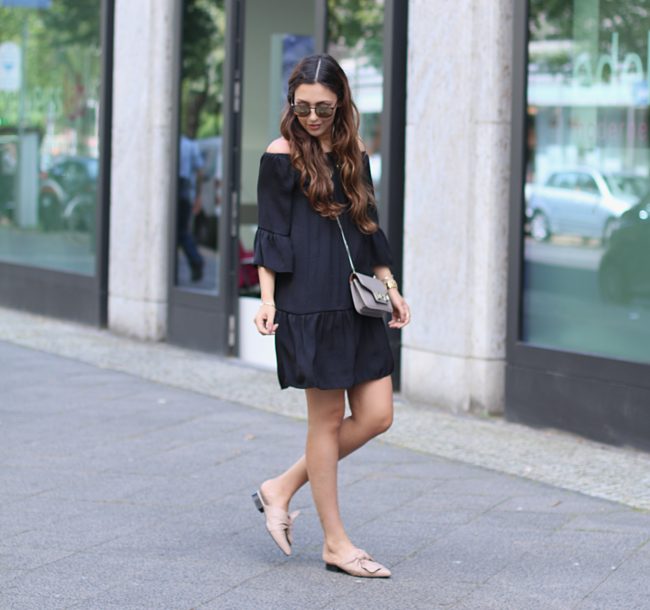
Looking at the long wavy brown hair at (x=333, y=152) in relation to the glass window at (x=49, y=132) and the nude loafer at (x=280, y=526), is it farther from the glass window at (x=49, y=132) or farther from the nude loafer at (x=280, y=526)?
the glass window at (x=49, y=132)

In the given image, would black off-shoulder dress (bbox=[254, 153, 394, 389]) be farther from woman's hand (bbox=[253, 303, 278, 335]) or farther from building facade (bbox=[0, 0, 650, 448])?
building facade (bbox=[0, 0, 650, 448])

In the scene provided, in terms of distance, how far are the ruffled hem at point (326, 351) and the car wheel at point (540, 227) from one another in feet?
11.0

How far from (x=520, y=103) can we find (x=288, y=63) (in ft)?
10.6

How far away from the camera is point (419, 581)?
16.6 feet

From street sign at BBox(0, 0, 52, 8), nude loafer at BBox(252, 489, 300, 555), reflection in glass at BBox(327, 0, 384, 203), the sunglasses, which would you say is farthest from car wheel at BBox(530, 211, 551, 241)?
street sign at BBox(0, 0, 52, 8)

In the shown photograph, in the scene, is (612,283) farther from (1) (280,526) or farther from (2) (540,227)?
(1) (280,526)

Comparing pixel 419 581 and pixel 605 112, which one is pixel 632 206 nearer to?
pixel 605 112

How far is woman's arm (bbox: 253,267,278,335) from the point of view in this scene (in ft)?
16.2

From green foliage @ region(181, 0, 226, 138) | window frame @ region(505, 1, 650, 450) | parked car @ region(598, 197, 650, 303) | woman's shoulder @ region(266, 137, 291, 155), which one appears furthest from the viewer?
green foliage @ region(181, 0, 226, 138)

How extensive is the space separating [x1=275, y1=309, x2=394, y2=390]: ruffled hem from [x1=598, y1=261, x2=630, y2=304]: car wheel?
3.05 m

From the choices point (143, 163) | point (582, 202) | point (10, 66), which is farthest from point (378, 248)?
point (10, 66)

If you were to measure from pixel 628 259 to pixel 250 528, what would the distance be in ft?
9.78

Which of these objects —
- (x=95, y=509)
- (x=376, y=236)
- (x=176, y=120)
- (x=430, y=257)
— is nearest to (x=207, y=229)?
(x=176, y=120)

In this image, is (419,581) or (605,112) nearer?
(419,581)
